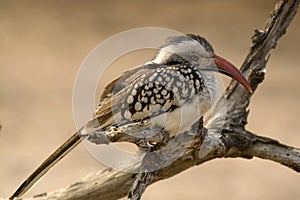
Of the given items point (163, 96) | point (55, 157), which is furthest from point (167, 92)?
point (55, 157)

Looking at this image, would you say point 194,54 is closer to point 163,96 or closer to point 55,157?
point 163,96

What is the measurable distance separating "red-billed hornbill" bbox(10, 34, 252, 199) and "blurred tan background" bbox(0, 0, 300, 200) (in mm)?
1002

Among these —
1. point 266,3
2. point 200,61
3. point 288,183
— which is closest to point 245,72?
point 200,61

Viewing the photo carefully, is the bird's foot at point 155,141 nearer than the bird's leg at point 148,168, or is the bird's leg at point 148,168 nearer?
the bird's foot at point 155,141

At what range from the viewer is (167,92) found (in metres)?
1.14

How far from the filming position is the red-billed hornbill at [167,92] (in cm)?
112

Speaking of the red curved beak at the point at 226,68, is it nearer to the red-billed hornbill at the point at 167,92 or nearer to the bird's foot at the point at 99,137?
the red-billed hornbill at the point at 167,92

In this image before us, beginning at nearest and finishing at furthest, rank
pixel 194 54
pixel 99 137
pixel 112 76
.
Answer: pixel 99 137 → pixel 194 54 → pixel 112 76

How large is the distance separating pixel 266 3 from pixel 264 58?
6.52ft

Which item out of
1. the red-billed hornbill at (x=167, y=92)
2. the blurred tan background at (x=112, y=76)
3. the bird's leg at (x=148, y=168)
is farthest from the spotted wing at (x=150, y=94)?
the blurred tan background at (x=112, y=76)

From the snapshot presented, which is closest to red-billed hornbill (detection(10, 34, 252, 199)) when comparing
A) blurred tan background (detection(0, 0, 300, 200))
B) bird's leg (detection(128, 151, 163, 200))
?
bird's leg (detection(128, 151, 163, 200))

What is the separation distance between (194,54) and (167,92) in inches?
3.5

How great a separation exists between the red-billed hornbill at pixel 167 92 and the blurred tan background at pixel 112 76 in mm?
1002

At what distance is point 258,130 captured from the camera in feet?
8.61
